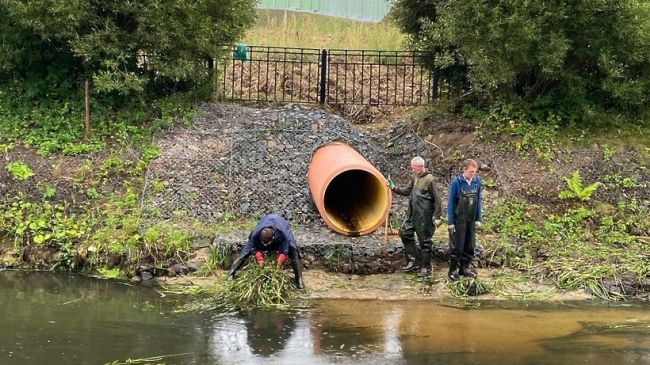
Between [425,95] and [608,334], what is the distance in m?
9.09

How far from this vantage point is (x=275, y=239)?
873 centimetres

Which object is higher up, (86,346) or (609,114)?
(609,114)

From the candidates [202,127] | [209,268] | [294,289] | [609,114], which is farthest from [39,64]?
[609,114]

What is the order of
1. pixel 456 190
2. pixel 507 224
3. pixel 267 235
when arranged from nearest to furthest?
pixel 267 235 < pixel 456 190 < pixel 507 224

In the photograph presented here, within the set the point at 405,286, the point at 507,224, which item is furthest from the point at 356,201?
the point at 405,286

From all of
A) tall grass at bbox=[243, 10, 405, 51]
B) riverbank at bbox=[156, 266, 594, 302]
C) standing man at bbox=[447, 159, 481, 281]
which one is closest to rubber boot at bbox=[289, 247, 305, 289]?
riverbank at bbox=[156, 266, 594, 302]

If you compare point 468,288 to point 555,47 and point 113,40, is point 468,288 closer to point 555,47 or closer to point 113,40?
point 555,47

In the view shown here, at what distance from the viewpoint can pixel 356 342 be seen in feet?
24.1

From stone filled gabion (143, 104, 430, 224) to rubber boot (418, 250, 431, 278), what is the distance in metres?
1.75

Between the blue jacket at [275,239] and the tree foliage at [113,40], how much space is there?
452cm

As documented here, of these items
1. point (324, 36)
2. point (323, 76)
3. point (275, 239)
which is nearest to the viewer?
point (275, 239)

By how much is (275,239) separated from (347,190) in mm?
3530

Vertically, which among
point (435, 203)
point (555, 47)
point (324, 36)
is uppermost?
point (324, 36)

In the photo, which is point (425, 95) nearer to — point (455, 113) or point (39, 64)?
point (455, 113)
